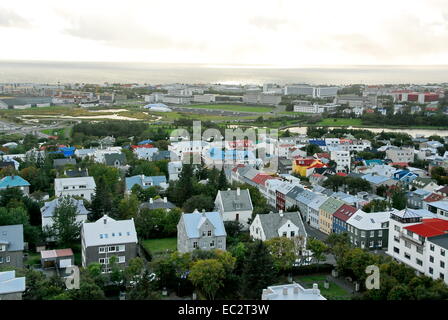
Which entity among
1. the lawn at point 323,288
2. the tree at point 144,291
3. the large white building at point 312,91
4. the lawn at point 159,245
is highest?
the large white building at point 312,91

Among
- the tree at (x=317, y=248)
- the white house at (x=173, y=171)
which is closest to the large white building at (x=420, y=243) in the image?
the tree at (x=317, y=248)

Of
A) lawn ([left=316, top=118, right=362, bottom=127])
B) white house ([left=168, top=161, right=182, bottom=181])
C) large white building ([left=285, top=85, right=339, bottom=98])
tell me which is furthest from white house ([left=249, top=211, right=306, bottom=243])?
large white building ([left=285, top=85, right=339, bottom=98])

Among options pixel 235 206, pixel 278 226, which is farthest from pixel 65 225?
pixel 278 226

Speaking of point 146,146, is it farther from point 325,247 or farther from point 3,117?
point 3,117

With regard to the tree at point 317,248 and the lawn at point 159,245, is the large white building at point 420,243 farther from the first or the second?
the lawn at point 159,245

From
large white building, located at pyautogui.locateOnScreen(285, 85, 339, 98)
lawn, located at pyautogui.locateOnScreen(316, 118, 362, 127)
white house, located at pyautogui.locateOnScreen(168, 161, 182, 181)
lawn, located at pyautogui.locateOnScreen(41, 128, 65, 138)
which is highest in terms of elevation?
large white building, located at pyautogui.locateOnScreen(285, 85, 339, 98)

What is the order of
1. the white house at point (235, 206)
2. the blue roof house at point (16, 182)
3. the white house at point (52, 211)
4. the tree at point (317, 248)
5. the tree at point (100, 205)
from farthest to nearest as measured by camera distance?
the blue roof house at point (16, 182)
the white house at point (235, 206)
the tree at point (100, 205)
the white house at point (52, 211)
the tree at point (317, 248)

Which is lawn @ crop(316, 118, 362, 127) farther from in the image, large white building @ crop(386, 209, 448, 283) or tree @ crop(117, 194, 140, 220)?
tree @ crop(117, 194, 140, 220)
